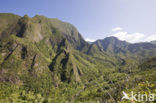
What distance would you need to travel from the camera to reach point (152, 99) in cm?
462

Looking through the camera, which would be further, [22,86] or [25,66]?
[25,66]

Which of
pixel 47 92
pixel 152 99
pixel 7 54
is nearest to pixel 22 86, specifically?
pixel 47 92

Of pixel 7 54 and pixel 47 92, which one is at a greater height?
pixel 7 54

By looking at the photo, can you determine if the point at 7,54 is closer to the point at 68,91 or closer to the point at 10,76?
the point at 10,76

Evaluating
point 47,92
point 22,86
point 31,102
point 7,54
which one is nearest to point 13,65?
point 7,54

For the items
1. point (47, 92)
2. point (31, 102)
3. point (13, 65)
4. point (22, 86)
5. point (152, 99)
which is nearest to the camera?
point (152, 99)

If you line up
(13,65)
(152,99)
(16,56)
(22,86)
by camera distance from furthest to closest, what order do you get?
(16,56)
(13,65)
(22,86)
(152,99)

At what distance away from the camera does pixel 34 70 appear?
648ft

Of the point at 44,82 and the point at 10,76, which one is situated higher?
the point at 10,76

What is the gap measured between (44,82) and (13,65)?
235 feet

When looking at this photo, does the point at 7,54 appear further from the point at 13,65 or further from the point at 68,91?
the point at 68,91

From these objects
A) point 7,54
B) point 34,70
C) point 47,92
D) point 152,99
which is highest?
point 7,54

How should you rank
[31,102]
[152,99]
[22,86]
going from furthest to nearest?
1. [22,86]
2. [31,102]
3. [152,99]

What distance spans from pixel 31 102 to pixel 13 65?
111 m
